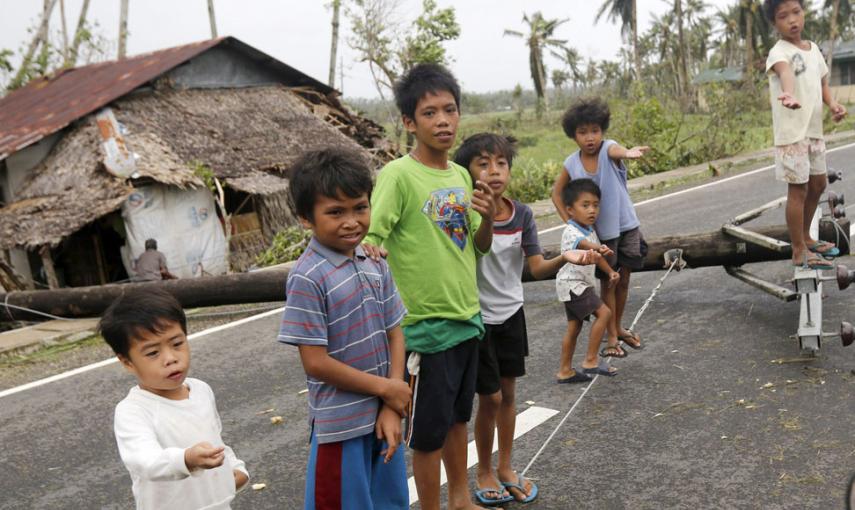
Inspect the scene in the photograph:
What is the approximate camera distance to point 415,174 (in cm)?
314

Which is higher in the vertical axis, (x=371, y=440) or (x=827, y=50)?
(x=827, y=50)

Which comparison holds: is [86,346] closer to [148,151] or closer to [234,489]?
[234,489]

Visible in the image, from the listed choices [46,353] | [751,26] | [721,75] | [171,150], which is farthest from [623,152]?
[721,75]

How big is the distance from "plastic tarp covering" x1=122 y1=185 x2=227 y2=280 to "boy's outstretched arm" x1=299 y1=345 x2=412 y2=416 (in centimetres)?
1263

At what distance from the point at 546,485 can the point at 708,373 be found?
181 cm

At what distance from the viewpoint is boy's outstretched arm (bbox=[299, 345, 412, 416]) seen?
→ 246 centimetres

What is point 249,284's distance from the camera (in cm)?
799

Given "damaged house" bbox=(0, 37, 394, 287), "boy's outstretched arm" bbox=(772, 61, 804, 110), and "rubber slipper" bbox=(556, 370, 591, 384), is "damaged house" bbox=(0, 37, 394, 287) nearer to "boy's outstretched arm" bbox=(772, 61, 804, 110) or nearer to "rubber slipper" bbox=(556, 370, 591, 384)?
"rubber slipper" bbox=(556, 370, 591, 384)

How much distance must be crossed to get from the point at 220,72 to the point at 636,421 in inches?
663

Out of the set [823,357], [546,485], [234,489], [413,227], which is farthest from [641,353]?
[234,489]

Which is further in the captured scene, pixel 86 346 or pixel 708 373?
pixel 86 346

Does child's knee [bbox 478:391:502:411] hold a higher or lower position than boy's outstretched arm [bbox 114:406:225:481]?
lower

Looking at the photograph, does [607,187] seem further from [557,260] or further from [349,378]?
[349,378]

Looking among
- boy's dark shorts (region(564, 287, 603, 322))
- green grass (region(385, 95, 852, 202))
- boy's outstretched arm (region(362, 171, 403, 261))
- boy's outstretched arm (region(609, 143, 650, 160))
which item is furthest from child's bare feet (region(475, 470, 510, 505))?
green grass (region(385, 95, 852, 202))
